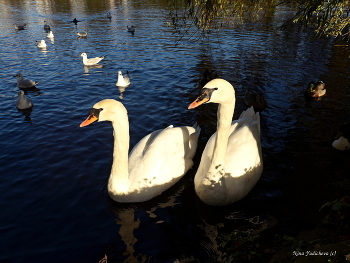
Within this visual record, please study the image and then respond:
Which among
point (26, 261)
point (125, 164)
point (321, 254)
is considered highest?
point (321, 254)

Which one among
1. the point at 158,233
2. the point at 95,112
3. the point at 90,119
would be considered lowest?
the point at 158,233

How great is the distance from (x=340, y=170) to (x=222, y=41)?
1726cm

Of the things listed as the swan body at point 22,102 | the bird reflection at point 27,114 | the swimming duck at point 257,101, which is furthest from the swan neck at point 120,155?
the swan body at point 22,102

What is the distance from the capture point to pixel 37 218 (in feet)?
20.0

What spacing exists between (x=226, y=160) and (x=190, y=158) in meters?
1.58

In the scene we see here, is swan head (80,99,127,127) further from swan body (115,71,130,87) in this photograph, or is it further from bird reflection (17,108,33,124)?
swan body (115,71,130,87)

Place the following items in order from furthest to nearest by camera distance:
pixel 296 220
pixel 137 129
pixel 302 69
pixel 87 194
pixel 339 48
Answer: pixel 339 48 → pixel 302 69 → pixel 137 129 → pixel 87 194 → pixel 296 220

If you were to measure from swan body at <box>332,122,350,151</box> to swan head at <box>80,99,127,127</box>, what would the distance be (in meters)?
5.96

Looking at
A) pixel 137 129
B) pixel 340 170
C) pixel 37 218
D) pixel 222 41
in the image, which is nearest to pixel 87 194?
pixel 37 218

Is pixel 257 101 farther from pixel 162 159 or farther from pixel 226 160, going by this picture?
pixel 162 159

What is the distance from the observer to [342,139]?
26.3 ft

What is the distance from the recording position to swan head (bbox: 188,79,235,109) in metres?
5.27

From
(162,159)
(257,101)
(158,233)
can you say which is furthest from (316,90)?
(158,233)

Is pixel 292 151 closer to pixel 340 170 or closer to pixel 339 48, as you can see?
pixel 340 170
